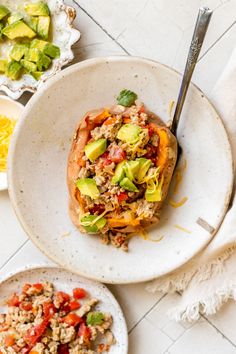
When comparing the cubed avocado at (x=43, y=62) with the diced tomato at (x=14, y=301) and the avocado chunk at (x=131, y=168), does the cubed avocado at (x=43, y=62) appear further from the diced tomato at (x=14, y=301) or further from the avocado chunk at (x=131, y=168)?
the diced tomato at (x=14, y=301)

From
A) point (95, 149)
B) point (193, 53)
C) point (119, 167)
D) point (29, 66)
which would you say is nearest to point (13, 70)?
point (29, 66)

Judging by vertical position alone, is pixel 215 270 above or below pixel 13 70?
below

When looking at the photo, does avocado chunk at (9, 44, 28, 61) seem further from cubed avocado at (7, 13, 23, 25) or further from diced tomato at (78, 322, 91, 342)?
diced tomato at (78, 322, 91, 342)

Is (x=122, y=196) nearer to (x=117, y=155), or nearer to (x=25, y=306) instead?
(x=117, y=155)

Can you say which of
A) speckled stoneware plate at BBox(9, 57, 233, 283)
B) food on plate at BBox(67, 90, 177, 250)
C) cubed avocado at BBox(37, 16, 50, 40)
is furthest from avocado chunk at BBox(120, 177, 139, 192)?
cubed avocado at BBox(37, 16, 50, 40)

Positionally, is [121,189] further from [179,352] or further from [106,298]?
[179,352]

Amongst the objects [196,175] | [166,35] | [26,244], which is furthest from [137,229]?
[166,35]
